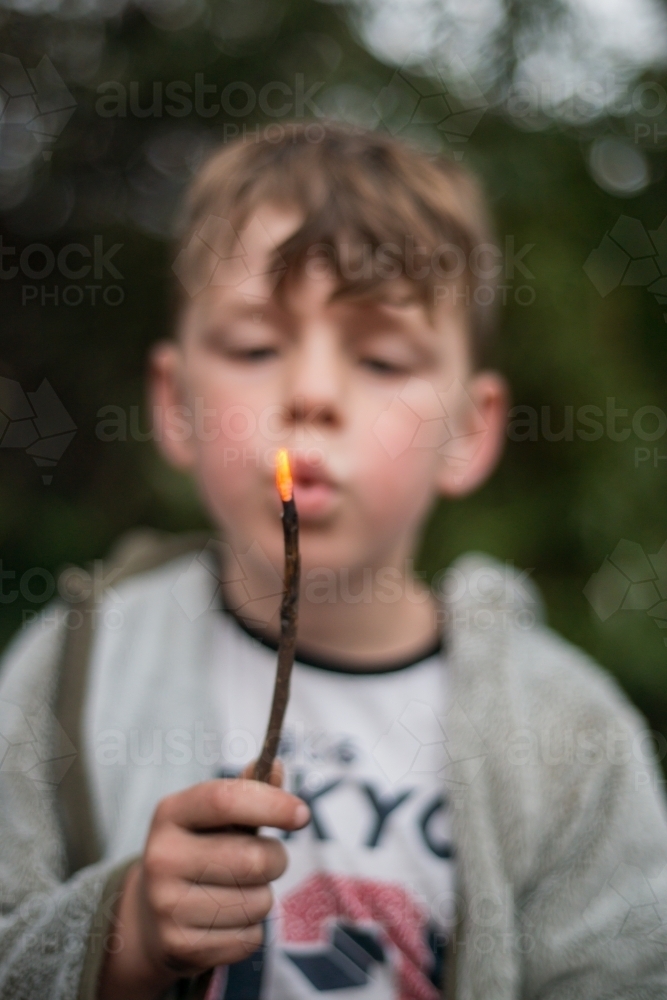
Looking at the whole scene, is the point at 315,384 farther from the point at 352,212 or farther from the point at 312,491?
the point at 352,212

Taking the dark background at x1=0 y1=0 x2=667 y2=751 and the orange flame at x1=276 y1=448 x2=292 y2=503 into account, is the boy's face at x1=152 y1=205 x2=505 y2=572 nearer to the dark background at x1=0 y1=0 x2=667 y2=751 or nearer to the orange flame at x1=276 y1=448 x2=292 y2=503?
the orange flame at x1=276 y1=448 x2=292 y2=503

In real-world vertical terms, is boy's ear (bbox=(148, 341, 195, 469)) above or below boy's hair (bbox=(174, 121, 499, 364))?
below

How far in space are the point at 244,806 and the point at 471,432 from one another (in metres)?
0.57

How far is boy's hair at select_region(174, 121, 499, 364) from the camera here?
78 cm

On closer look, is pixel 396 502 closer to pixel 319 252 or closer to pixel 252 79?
pixel 319 252

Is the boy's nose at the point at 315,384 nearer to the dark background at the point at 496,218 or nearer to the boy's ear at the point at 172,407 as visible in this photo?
the boy's ear at the point at 172,407

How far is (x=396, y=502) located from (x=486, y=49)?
88 cm

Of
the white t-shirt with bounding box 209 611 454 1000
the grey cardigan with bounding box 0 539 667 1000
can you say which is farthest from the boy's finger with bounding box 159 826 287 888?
the white t-shirt with bounding box 209 611 454 1000

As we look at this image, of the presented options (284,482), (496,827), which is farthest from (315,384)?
(496,827)

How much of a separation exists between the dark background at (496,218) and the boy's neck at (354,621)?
0.43 m

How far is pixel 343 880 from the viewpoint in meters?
Result: 0.74

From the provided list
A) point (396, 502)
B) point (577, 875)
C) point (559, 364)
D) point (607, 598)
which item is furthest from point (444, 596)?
→ point (559, 364)

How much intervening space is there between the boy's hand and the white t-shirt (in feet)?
0.63

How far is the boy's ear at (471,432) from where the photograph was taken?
904mm
